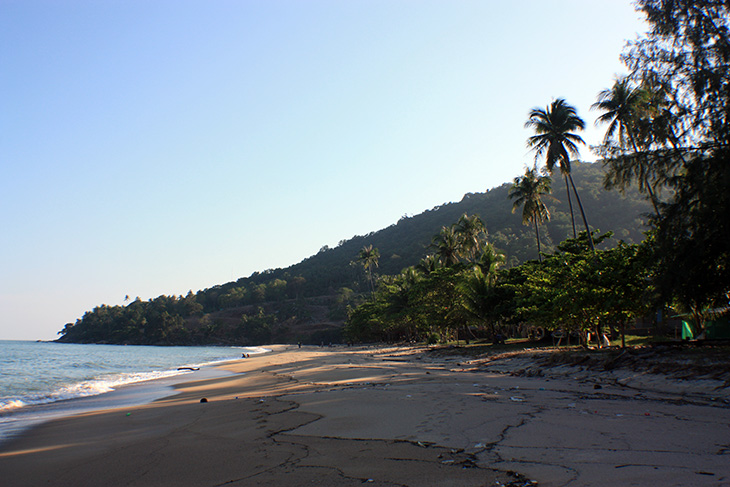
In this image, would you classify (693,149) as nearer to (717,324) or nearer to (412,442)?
(717,324)

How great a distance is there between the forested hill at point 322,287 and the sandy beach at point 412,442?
84.9 metres

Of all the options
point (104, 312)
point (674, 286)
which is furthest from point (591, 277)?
point (104, 312)

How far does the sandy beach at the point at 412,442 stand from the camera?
14.6 feet

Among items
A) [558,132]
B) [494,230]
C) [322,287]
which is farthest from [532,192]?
[322,287]

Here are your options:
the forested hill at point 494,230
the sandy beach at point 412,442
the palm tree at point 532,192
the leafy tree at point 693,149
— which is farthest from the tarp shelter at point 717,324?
the forested hill at point 494,230

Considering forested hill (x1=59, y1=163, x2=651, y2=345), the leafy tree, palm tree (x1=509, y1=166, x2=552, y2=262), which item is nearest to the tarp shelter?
the leafy tree

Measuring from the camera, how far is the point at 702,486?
3660mm

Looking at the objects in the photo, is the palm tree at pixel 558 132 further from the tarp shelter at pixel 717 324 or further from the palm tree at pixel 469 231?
the palm tree at pixel 469 231

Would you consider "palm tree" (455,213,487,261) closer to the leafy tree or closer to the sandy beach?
the leafy tree

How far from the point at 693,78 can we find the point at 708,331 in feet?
44.9

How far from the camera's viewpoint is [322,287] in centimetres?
14912

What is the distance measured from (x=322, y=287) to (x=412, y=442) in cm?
14472

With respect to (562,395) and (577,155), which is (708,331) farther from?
(562,395)

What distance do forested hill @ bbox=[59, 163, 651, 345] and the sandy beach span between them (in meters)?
84.9
